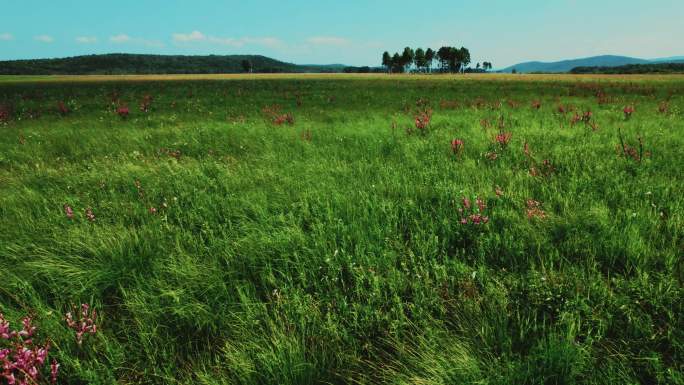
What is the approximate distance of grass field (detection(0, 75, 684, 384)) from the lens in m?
1.86

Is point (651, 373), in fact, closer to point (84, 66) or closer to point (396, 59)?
point (396, 59)

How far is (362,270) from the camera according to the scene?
248 cm

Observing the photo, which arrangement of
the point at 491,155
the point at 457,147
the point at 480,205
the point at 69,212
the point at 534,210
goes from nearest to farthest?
the point at 534,210
the point at 480,205
the point at 69,212
the point at 491,155
the point at 457,147

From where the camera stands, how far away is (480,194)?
12.4 ft

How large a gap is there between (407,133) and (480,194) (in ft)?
12.9

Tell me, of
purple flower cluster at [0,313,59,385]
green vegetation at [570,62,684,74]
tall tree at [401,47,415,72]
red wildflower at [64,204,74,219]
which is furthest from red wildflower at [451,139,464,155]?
tall tree at [401,47,415,72]

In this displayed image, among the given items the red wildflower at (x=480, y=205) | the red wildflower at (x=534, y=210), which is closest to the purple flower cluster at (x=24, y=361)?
the red wildflower at (x=480, y=205)


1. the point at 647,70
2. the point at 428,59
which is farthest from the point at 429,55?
the point at 647,70

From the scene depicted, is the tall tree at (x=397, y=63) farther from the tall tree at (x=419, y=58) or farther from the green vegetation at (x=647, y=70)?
the green vegetation at (x=647, y=70)

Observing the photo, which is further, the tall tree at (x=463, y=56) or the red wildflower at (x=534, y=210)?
the tall tree at (x=463, y=56)

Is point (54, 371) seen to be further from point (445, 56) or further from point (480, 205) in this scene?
point (445, 56)

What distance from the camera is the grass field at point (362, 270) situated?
1.86 metres

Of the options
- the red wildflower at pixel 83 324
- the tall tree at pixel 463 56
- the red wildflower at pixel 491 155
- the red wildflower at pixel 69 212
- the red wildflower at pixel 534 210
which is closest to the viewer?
the red wildflower at pixel 83 324

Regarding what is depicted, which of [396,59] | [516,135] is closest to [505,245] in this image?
[516,135]
